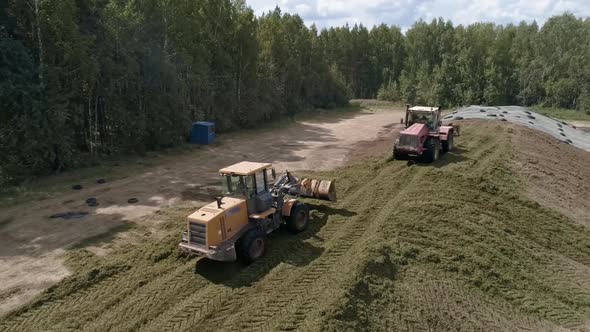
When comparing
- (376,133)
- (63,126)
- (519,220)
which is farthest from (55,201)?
(376,133)

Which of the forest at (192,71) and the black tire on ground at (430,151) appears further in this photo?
the black tire on ground at (430,151)

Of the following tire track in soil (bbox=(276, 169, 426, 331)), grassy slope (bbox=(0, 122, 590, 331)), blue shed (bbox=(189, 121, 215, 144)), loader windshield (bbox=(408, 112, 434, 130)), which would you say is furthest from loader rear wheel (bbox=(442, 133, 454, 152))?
blue shed (bbox=(189, 121, 215, 144))

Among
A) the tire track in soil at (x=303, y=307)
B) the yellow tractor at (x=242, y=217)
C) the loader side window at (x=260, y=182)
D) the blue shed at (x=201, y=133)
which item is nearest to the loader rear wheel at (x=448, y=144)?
the tire track in soil at (x=303, y=307)

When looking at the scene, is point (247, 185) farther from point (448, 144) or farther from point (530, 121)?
point (530, 121)

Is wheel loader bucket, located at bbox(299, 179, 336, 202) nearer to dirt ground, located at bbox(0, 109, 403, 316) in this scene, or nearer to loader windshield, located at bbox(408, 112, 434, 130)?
dirt ground, located at bbox(0, 109, 403, 316)

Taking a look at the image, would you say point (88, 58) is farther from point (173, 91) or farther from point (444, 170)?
point (444, 170)

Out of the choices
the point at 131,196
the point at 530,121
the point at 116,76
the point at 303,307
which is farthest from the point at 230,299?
the point at 530,121

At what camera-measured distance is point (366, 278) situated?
8.88 metres

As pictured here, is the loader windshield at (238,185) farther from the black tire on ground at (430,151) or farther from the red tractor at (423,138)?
the black tire on ground at (430,151)

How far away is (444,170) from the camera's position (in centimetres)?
1619

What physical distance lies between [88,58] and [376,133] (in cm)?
2018

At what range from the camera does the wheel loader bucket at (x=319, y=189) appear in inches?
520

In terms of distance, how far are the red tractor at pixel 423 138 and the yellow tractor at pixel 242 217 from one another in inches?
306

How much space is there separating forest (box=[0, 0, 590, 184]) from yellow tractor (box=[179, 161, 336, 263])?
11122 millimetres
